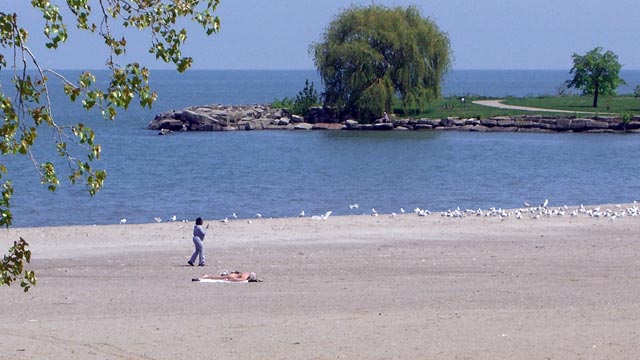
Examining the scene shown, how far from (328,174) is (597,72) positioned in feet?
122

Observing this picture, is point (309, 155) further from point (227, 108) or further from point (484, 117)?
point (227, 108)

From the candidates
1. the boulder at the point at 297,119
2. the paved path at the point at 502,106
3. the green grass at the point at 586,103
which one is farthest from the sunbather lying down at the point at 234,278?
the paved path at the point at 502,106

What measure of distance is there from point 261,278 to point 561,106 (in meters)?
61.4

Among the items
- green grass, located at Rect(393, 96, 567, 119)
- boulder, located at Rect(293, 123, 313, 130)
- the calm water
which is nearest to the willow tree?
green grass, located at Rect(393, 96, 567, 119)

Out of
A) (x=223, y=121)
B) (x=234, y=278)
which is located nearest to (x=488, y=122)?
(x=223, y=121)

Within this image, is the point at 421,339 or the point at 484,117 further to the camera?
the point at 484,117

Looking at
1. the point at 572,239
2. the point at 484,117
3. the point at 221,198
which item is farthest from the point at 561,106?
the point at 572,239

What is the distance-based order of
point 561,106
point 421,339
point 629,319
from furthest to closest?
point 561,106, point 629,319, point 421,339

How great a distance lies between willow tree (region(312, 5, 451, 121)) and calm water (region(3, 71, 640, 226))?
11.5 ft

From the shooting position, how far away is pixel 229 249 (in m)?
22.3

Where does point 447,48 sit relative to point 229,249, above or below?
above

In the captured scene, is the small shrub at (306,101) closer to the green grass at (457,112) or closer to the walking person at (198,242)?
the green grass at (457,112)

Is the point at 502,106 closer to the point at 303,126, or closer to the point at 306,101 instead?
the point at 306,101

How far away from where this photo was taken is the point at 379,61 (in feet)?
229
